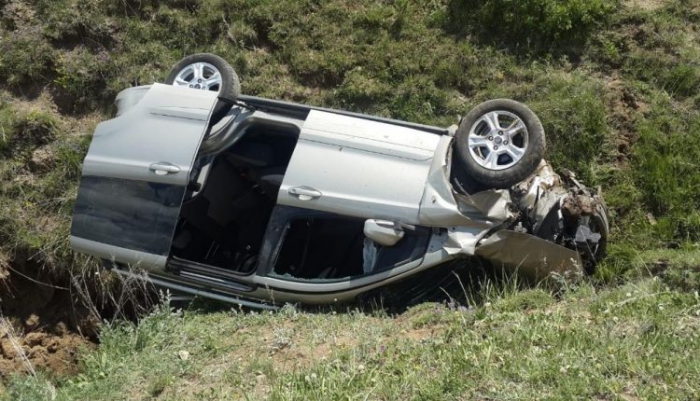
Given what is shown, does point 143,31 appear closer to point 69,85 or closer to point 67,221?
point 69,85

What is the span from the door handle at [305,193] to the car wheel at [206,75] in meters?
1.54

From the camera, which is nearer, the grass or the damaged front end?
the grass

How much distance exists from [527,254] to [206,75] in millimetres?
3723

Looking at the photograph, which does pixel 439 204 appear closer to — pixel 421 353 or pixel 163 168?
pixel 421 353

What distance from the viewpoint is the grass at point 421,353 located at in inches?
196

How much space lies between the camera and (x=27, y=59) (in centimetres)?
1050

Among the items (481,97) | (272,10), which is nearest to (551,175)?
(481,97)

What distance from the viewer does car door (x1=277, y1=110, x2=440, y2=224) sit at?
6836mm

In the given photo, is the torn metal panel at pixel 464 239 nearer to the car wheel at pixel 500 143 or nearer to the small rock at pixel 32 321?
the car wheel at pixel 500 143

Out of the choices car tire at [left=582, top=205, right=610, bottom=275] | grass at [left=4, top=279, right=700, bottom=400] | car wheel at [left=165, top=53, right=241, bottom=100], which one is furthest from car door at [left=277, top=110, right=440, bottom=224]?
car tire at [left=582, top=205, right=610, bottom=275]

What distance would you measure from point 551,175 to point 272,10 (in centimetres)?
462

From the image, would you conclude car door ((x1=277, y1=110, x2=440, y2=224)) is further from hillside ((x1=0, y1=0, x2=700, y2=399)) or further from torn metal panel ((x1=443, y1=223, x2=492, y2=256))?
hillside ((x1=0, y1=0, x2=700, y2=399))

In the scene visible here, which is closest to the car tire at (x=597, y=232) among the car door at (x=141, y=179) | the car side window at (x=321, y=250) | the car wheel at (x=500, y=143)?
A: the car wheel at (x=500, y=143)

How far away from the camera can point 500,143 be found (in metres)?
7.14
